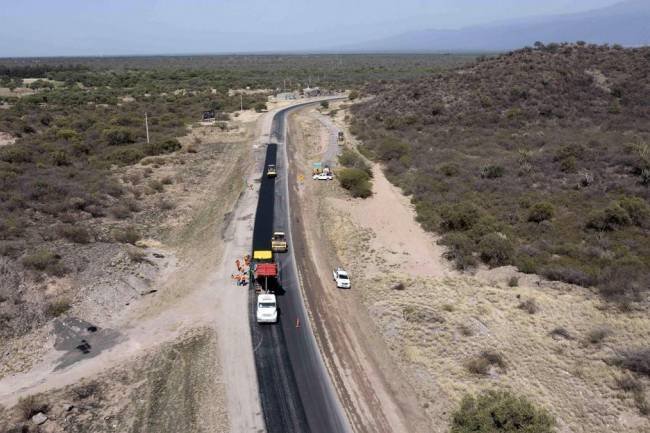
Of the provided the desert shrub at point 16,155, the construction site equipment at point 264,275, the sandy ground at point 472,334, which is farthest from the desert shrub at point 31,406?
the desert shrub at point 16,155


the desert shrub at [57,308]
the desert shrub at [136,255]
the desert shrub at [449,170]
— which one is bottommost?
the desert shrub at [57,308]

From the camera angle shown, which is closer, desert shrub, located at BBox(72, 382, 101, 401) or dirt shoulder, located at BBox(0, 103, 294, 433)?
dirt shoulder, located at BBox(0, 103, 294, 433)

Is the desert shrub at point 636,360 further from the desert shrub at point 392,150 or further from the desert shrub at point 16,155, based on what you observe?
the desert shrub at point 16,155

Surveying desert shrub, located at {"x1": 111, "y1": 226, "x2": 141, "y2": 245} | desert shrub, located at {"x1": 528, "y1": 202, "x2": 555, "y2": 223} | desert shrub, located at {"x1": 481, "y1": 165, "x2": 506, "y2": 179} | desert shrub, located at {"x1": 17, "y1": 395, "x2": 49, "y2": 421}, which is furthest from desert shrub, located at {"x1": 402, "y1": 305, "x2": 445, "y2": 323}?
desert shrub, located at {"x1": 481, "y1": 165, "x2": 506, "y2": 179}

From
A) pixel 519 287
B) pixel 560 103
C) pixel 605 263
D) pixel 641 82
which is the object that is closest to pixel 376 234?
pixel 519 287

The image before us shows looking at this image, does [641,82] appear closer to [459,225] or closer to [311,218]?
[459,225]

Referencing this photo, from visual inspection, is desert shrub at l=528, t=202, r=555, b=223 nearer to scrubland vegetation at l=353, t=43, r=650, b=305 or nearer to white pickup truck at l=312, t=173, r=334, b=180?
→ scrubland vegetation at l=353, t=43, r=650, b=305
